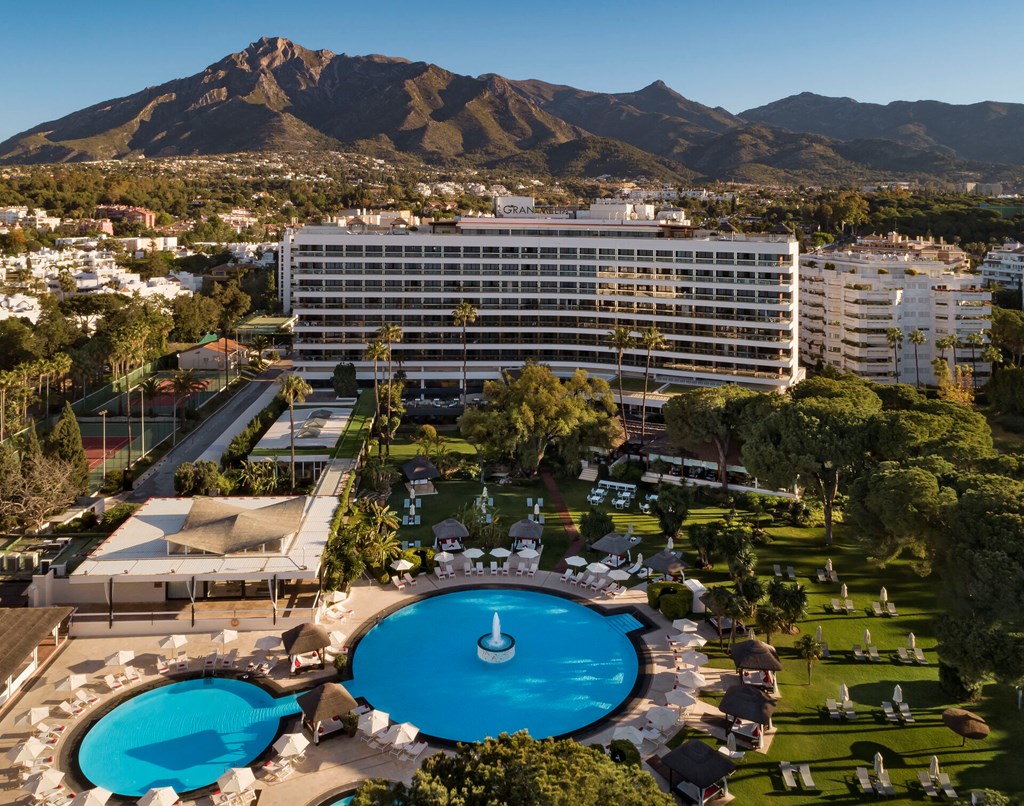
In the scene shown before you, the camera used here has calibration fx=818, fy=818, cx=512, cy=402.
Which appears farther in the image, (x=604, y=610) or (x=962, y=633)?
(x=604, y=610)

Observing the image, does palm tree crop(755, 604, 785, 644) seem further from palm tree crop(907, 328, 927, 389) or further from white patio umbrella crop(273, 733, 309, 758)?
palm tree crop(907, 328, 927, 389)

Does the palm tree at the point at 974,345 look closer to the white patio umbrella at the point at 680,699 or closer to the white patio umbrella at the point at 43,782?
the white patio umbrella at the point at 680,699

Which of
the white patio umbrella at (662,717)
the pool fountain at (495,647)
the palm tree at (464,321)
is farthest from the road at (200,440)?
the white patio umbrella at (662,717)

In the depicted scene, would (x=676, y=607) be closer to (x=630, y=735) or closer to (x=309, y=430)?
(x=630, y=735)

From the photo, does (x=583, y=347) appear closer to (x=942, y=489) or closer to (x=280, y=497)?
(x=280, y=497)

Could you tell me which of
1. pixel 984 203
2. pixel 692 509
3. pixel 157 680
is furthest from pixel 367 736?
pixel 984 203

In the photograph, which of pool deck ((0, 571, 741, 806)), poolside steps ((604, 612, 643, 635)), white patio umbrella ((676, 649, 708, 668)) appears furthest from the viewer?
poolside steps ((604, 612, 643, 635))

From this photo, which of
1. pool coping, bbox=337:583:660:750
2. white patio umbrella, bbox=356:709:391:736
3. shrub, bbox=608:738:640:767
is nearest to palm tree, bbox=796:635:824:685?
pool coping, bbox=337:583:660:750
